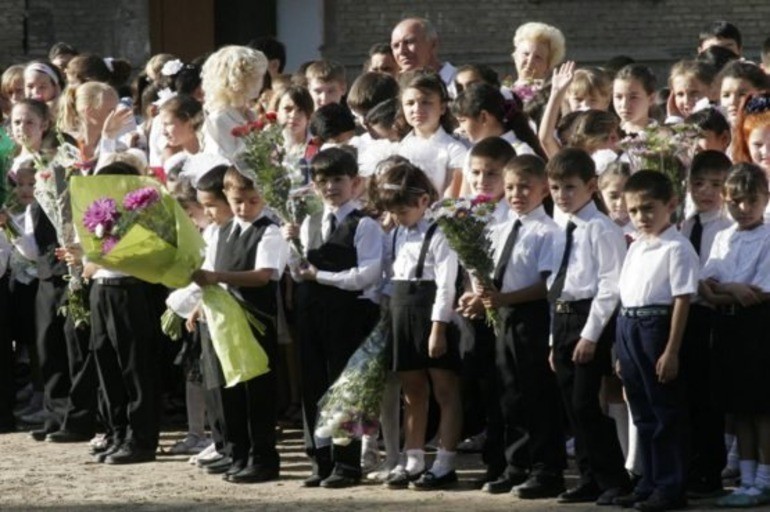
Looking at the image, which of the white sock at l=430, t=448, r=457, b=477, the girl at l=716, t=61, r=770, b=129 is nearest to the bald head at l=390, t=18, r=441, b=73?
the girl at l=716, t=61, r=770, b=129

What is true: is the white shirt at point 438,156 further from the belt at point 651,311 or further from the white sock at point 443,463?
the belt at point 651,311

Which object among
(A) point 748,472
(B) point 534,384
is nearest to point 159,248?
(B) point 534,384

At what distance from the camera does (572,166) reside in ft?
33.4

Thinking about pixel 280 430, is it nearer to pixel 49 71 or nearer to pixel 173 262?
pixel 173 262

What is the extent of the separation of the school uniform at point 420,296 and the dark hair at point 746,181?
4.90 feet

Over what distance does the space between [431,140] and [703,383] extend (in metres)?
2.33

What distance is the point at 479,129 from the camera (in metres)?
11.3

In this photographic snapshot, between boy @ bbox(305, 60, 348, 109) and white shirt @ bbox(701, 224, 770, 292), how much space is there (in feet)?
12.4

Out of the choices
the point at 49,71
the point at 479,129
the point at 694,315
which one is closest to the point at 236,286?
the point at 479,129

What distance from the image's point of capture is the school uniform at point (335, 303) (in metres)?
10.8

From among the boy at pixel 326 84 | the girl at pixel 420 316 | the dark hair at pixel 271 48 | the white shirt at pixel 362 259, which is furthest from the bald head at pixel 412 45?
the girl at pixel 420 316

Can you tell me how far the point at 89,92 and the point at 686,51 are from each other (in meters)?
12.3

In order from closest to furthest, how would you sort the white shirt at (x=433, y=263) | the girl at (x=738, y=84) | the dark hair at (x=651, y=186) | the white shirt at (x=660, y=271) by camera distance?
1. the white shirt at (x=660, y=271)
2. the dark hair at (x=651, y=186)
3. the white shirt at (x=433, y=263)
4. the girl at (x=738, y=84)

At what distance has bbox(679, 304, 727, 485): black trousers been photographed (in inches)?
396
